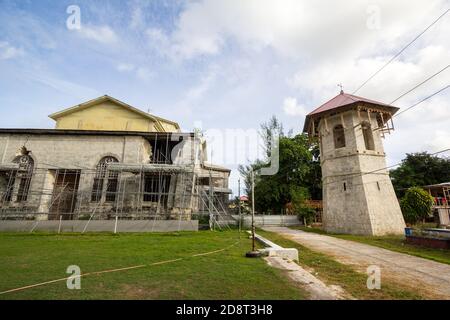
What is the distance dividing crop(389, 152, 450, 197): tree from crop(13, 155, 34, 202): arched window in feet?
125

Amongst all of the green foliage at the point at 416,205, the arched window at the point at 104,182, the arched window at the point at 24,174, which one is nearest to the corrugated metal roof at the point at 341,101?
the green foliage at the point at 416,205

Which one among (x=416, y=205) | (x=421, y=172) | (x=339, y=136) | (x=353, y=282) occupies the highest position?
(x=339, y=136)

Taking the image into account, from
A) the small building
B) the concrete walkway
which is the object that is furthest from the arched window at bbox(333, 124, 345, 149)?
the concrete walkway

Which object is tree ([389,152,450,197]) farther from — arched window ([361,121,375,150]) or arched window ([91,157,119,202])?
arched window ([91,157,119,202])

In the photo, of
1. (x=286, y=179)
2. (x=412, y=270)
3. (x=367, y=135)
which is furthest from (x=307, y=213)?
(x=412, y=270)

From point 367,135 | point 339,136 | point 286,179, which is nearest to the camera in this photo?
point 367,135

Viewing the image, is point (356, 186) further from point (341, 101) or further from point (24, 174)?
point (24, 174)

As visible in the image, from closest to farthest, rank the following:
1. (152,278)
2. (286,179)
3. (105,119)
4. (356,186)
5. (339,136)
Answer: (152,278), (356,186), (339,136), (105,119), (286,179)

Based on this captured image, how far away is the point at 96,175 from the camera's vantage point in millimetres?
16266

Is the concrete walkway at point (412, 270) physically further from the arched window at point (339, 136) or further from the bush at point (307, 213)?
the bush at point (307, 213)

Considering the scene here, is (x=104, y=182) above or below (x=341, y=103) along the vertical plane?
below

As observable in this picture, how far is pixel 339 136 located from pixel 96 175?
1913 cm

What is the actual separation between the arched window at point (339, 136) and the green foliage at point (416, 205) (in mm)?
5498

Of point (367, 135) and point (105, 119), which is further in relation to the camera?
point (105, 119)
